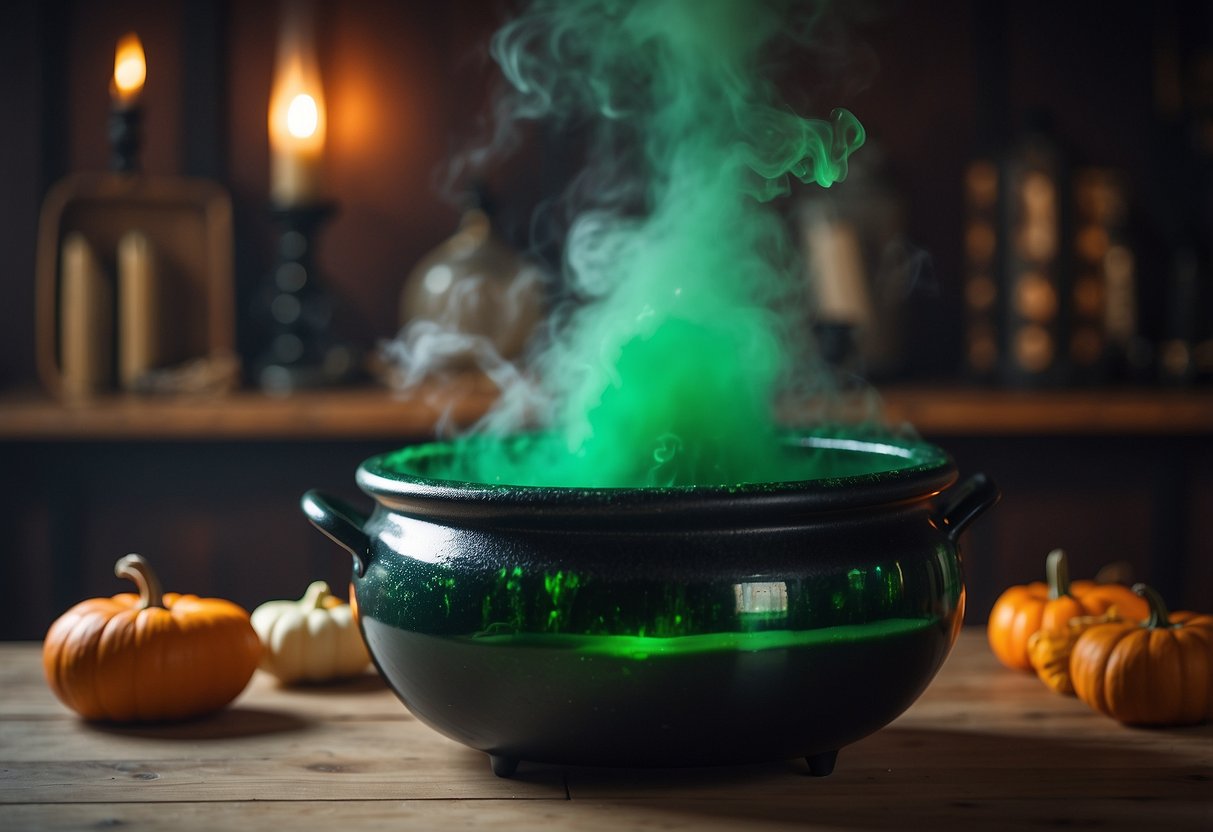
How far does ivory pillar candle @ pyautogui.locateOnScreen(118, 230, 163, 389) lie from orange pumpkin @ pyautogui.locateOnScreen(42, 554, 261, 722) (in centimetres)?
170

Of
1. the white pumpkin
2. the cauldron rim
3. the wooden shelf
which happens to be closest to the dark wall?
the wooden shelf

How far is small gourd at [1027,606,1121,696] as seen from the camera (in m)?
1.10

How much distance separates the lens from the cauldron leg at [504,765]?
2.88 feet

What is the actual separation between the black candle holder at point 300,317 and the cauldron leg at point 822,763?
1.95 metres

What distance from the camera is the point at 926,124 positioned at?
294 cm

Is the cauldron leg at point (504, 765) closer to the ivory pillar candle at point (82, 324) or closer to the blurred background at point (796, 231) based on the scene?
the blurred background at point (796, 231)

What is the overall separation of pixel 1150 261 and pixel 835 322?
0.82 m

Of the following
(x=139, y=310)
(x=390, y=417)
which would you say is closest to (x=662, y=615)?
(x=390, y=417)

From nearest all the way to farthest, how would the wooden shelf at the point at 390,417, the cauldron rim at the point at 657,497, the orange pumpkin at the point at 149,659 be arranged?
the cauldron rim at the point at 657,497
the orange pumpkin at the point at 149,659
the wooden shelf at the point at 390,417

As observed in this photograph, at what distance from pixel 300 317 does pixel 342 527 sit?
6.18 feet

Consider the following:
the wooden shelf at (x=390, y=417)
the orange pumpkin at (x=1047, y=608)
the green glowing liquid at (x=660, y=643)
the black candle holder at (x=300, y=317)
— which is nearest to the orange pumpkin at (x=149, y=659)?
the green glowing liquid at (x=660, y=643)

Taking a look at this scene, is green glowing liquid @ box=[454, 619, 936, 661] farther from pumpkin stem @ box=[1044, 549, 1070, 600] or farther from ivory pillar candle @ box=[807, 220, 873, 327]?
ivory pillar candle @ box=[807, 220, 873, 327]

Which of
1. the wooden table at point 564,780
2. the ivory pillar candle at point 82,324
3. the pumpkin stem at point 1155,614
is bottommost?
the wooden table at point 564,780

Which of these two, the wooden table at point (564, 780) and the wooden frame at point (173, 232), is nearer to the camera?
the wooden table at point (564, 780)
